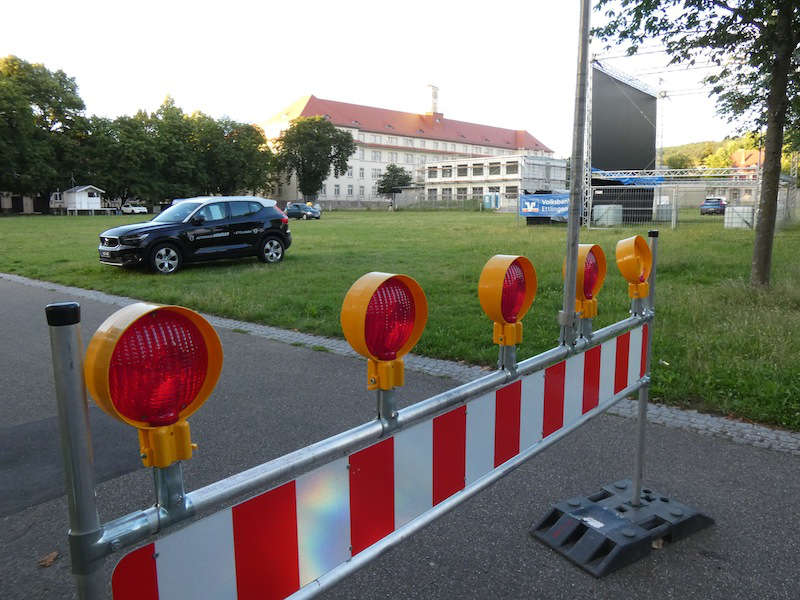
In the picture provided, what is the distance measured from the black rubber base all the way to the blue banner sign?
24.5 m

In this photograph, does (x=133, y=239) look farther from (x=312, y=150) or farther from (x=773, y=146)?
(x=312, y=150)

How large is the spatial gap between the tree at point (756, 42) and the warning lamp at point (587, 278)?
304 inches

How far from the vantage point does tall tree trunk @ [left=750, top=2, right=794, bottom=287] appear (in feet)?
27.7

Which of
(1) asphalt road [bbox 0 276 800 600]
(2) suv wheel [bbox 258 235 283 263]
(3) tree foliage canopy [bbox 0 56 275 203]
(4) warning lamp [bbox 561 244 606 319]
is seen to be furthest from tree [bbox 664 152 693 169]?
(4) warning lamp [bbox 561 244 606 319]

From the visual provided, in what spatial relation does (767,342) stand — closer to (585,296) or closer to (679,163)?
(585,296)

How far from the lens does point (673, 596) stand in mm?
2533

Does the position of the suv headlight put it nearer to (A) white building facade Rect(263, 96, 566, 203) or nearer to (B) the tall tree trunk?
(B) the tall tree trunk

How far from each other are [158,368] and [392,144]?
386 feet

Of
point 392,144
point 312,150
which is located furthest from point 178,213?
point 392,144

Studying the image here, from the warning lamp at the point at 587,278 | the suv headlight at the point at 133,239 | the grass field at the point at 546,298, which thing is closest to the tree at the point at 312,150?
the grass field at the point at 546,298

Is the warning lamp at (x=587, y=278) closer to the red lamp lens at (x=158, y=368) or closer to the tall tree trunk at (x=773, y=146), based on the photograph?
the red lamp lens at (x=158, y=368)

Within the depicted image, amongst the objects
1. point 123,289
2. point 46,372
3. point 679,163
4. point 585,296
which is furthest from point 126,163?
point 679,163

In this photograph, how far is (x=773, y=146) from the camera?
8.94 metres

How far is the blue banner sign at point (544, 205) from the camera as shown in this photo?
26891 mm
